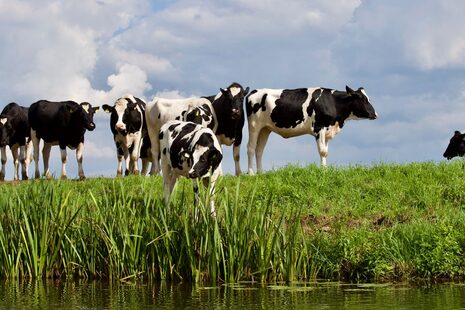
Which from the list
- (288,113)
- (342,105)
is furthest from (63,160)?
(342,105)

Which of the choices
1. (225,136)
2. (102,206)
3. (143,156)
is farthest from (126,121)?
(102,206)

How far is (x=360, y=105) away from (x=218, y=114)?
4643mm

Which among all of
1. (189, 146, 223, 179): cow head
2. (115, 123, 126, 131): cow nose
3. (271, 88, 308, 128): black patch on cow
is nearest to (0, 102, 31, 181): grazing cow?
(115, 123, 126, 131): cow nose

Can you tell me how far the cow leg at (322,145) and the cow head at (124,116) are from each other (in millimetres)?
5663

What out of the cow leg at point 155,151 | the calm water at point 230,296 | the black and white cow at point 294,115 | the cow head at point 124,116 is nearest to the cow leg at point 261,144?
the black and white cow at point 294,115

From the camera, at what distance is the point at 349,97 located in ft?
81.8

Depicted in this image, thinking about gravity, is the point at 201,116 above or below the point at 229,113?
below

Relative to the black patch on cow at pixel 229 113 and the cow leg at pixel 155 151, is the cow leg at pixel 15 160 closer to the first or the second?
the cow leg at pixel 155 151

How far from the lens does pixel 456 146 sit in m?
29.0

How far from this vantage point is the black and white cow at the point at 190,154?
15.0m

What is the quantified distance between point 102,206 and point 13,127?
17.5m

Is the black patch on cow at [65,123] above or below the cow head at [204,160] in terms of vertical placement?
above

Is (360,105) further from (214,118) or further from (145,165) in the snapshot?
(145,165)

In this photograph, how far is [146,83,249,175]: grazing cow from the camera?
22.8 metres
